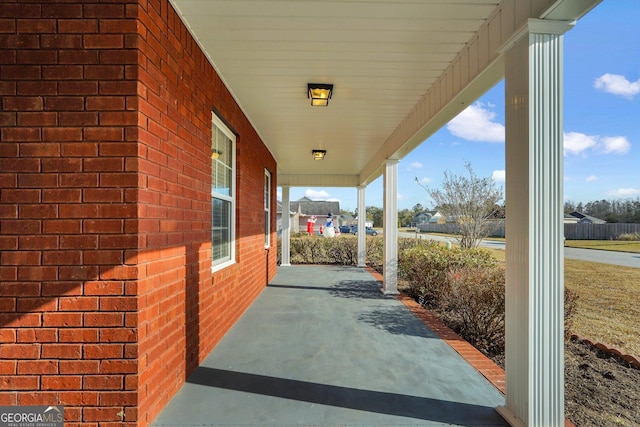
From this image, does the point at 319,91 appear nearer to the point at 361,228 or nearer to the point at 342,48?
the point at 342,48

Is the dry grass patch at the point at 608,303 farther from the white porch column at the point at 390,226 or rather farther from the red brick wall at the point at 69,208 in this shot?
the red brick wall at the point at 69,208

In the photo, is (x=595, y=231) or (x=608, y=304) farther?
(x=595, y=231)

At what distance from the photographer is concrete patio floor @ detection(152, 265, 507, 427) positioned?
2238 mm

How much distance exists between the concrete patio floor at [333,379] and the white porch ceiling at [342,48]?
8.74 ft

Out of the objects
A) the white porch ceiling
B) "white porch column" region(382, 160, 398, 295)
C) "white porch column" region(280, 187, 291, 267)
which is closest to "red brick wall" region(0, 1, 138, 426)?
the white porch ceiling

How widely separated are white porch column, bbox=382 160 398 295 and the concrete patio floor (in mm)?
1444

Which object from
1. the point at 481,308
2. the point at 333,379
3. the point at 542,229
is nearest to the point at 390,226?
the point at 481,308

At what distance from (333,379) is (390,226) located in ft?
12.9

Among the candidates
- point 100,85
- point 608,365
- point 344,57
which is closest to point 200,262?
point 100,85

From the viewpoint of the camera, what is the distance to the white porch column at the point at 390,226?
618 cm

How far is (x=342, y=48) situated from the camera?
9.33 feet

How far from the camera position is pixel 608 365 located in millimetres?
3082

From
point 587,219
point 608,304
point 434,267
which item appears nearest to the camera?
point 434,267

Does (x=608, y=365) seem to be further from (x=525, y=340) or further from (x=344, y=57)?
(x=344, y=57)
